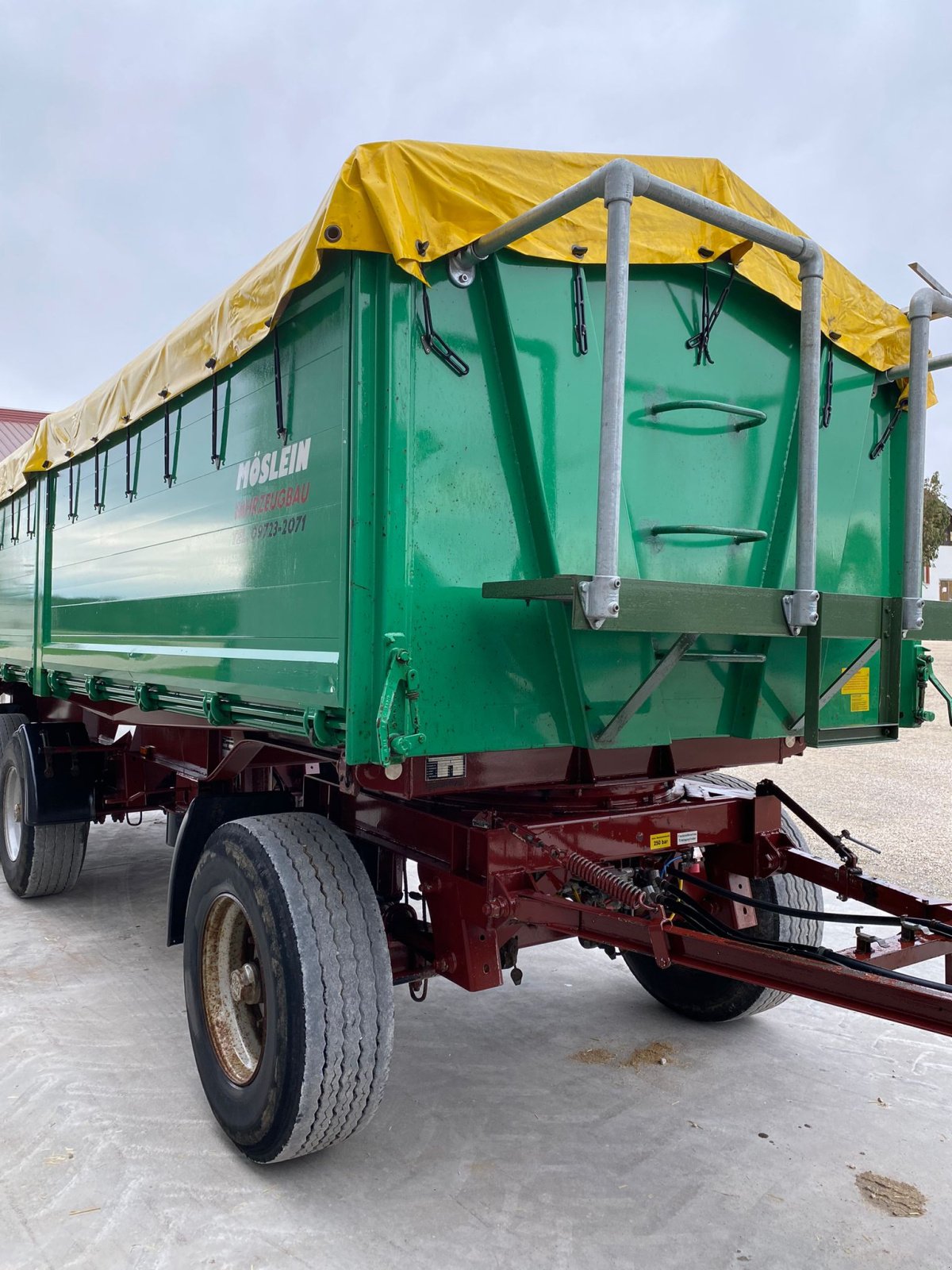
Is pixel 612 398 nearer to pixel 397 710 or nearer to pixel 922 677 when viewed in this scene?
pixel 397 710

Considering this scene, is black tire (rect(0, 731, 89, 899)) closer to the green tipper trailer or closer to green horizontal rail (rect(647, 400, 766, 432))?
the green tipper trailer

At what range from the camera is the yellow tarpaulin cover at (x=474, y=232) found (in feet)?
9.36

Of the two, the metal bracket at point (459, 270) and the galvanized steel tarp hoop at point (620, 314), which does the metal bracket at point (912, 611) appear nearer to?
the galvanized steel tarp hoop at point (620, 314)

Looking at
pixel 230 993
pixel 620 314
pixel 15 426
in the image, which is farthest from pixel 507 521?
pixel 15 426

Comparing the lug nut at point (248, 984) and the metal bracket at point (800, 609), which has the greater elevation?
the metal bracket at point (800, 609)

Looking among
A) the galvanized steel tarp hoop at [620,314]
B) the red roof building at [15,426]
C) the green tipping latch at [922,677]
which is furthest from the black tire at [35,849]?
the red roof building at [15,426]

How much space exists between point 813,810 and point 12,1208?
26.2 feet

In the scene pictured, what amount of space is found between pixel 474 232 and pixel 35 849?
510 centimetres

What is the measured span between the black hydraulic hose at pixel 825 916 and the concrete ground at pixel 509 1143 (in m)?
0.85

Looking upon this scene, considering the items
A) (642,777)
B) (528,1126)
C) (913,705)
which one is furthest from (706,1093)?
(913,705)

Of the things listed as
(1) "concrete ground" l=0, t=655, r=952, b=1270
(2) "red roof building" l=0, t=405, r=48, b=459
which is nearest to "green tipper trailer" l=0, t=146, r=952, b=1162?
(1) "concrete ground" l=0, t=655, r=952, b=1270

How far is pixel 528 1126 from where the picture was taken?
3.65 meters

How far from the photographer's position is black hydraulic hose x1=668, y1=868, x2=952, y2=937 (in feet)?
9.85

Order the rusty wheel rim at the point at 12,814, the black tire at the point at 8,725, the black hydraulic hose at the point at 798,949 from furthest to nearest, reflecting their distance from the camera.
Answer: the black tire at the point at 8,725
the rusty wheel rim at the point at 12,814
the black hydraulic hose at the point at 798,949
